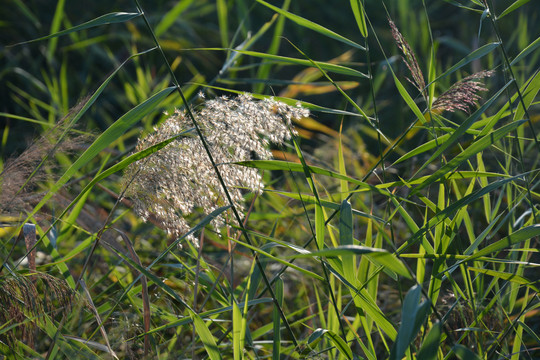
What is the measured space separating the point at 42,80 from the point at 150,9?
2.47 feet

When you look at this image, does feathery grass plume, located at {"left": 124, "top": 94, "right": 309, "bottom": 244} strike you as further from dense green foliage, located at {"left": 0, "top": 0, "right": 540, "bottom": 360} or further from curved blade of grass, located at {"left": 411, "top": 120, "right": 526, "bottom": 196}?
curved blade of grass, located at {"left": 411, "top": 120, "right": 526, "bottom": 196}

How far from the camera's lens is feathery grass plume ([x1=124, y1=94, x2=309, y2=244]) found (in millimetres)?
829

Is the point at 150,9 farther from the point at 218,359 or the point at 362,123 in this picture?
the point at 218,359

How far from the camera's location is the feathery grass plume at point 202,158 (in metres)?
0.83

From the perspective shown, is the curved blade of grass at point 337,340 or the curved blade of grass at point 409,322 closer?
the curved blade of grass at point 409,322

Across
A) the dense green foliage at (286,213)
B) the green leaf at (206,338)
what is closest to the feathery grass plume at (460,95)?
the dense green foliage at (286,213)

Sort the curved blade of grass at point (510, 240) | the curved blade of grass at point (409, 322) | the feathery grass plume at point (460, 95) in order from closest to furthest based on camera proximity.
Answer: the curved blade of grass at point (409, 322), the curved blade of grass at point (510, 240), the feathery grass plume at point (460, 95)

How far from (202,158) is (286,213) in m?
0.60

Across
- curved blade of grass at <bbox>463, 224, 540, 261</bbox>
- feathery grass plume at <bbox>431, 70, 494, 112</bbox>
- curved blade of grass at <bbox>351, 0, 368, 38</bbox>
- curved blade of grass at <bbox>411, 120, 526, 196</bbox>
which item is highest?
curved blade of grass at <bbox>351, 0, 368, 38</bbox>

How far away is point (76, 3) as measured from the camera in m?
2.85

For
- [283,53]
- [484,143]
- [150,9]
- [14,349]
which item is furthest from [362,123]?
[14,349]

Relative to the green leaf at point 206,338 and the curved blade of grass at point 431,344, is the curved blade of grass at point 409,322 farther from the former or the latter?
the green leaf at point 206,338

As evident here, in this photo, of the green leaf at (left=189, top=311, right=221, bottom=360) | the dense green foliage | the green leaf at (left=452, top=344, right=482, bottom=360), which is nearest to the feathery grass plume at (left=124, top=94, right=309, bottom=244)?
the dense green foliage

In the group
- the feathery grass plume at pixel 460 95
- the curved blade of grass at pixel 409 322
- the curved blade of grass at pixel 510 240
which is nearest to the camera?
the curved blade of grass at pixel 409 322
